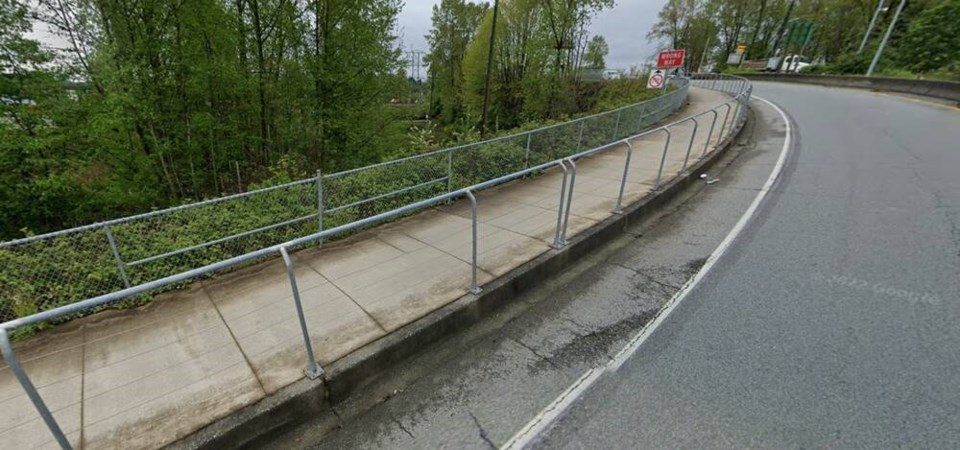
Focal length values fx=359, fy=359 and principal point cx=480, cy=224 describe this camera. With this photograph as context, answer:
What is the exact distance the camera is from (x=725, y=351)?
2988 millimetres

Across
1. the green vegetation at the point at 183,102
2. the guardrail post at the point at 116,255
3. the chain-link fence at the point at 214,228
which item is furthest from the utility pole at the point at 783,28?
the guardrail post at the point at 116,255

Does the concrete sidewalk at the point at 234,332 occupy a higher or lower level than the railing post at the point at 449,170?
lower

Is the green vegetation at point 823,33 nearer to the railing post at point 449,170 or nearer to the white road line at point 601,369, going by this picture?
the white road line at point 601,369

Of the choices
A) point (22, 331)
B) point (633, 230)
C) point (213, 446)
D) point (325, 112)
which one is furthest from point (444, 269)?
point (325, 112)

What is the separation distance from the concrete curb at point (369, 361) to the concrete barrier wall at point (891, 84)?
2428 cm

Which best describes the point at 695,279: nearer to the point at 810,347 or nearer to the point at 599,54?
the point at 810,347

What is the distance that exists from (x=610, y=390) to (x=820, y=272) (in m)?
3.19

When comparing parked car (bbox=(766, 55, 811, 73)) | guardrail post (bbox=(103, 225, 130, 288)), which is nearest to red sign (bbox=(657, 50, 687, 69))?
guardrail post (bbox=(103, 225, 130, 288))

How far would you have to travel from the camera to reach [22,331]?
3381 millimetres

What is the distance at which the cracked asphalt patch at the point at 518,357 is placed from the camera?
8.22 ft

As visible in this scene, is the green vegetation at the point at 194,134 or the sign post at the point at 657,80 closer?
the green vegetation at the point at 194,134

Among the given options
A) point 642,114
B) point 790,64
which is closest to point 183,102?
point 642,114

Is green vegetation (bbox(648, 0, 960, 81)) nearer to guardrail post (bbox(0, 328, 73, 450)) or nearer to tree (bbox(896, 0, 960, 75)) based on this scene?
tree (bbox(896, 0, 960, 75))

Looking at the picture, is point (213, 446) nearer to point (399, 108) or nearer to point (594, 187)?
point (594, 187)
